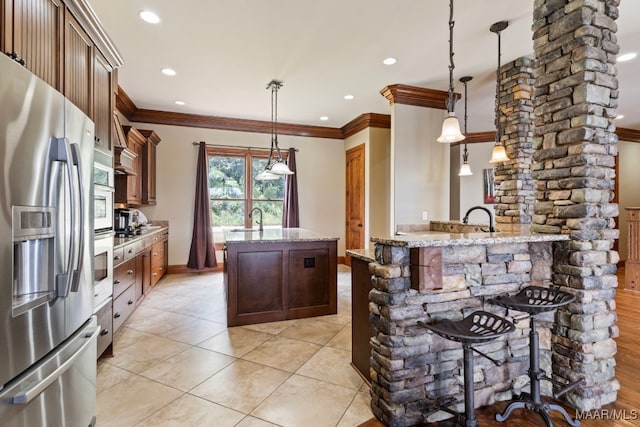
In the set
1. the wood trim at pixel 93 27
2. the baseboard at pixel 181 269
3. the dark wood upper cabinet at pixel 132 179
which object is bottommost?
the baseboard at pixel 181 269

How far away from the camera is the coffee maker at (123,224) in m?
3.97

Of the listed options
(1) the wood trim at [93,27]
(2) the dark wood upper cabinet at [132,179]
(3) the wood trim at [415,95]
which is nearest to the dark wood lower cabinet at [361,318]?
(1) the wood trim at [93,27]

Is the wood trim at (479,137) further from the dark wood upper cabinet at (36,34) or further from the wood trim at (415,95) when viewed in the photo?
the dark wood upper cabinet at (36,34)

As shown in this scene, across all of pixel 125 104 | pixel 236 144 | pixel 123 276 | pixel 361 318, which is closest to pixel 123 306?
pixel 123 276

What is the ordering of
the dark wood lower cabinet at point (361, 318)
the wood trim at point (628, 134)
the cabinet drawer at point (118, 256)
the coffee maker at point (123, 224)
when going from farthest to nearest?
1. the wood trim at point (628, 134)
2. the coffee maker at point (123, 224)
3. the cabinet drawer at point (118, 256)
4. the dark wood lower cabinet at point (361, 318)

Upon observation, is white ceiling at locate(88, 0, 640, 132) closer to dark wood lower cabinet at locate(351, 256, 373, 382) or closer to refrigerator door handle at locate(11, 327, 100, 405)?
dark wood lower cabinet at locate(351, 256, 373, 382)

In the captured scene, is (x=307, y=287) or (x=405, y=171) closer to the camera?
(x=307, y=287)

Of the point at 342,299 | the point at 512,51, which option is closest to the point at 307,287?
the point at 342,299

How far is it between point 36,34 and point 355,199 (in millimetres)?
5312

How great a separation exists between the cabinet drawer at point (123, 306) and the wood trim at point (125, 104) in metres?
2.88

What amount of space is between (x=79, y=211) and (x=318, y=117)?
16.3 feet

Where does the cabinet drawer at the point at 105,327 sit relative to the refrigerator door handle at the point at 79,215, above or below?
below

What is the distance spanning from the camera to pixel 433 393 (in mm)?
1895

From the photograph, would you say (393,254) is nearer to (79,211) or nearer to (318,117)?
(79,211)
